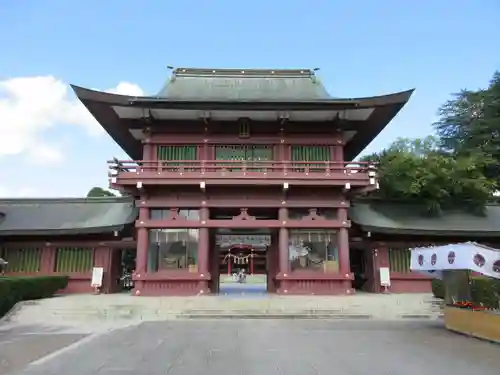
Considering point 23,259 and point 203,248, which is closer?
point 203,248

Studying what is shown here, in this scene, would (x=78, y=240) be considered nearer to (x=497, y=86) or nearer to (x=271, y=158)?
(x=271, y=158)

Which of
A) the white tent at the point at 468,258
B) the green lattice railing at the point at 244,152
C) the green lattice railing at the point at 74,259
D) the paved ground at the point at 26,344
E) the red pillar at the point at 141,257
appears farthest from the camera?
the green lattice railing at the point at 74,259

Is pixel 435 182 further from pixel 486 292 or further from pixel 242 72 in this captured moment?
pixel 242 72

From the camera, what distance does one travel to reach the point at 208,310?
16016 mm

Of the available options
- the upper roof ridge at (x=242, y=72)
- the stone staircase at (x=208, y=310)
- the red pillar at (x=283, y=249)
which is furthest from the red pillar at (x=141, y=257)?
the upper roof ridge at (x=242, y=72)

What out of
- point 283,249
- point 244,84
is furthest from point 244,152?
point 283,249

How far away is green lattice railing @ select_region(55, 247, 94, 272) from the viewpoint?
2280 centimetres

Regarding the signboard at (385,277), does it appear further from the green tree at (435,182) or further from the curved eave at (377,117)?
the curved eave at (377,117)

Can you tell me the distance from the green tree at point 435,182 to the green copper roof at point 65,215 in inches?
610

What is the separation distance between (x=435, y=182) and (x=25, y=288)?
21899 mm

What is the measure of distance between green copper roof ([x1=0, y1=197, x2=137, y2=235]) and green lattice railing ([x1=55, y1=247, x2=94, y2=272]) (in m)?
1.27

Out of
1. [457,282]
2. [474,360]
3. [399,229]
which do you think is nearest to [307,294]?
[399,229]

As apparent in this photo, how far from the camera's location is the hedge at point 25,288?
1527 centimetres

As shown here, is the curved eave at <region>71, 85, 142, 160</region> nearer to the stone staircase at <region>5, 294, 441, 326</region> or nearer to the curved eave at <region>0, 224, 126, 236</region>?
the curved eave at <region>0, 224, 126, 236</region>
